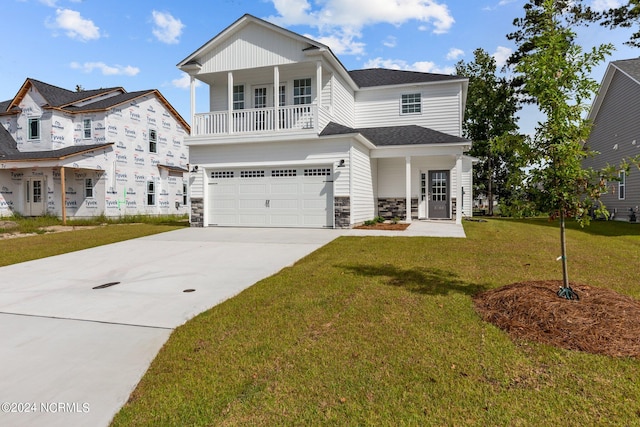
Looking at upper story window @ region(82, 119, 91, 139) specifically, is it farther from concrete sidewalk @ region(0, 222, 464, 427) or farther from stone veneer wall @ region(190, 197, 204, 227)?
concrete sidewalk @ region(0, 222, 464, 427)

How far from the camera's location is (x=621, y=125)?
18828mm

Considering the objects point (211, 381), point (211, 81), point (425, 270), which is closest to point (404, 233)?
point (425, 270)

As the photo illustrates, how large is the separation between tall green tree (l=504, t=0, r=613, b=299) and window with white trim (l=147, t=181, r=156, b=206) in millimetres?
23738

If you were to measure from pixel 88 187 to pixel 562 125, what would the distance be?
23.7 m

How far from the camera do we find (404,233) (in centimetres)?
1178

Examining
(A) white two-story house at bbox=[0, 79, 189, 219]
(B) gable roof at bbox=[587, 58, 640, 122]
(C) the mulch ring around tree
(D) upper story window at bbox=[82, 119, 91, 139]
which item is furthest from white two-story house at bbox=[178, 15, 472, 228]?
(D) upper story window at bbox=[82, 119, 91, 139]

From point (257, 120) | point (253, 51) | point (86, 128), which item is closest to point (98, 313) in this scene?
point (257, 120)

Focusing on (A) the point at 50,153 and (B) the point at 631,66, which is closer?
(B) the point at 631,66

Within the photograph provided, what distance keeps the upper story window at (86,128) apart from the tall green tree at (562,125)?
78.4 ft

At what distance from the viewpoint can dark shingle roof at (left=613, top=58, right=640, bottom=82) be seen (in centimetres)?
1739

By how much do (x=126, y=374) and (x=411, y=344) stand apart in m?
2.47

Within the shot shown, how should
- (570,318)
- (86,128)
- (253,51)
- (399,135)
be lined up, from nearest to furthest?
(570,318) < (253,51) < (399,135) < (86,128)

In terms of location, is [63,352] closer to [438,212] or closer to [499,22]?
[438,212]

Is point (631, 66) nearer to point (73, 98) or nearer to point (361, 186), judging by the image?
point (361, 186)
